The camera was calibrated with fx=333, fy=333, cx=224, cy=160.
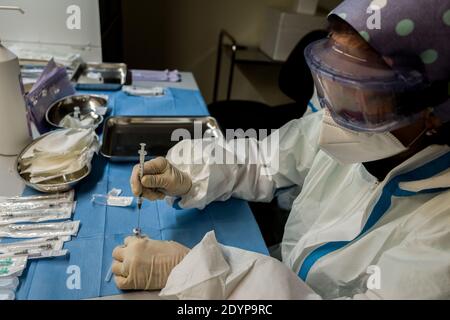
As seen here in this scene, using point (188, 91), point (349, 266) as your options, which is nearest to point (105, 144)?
point (188, 91)

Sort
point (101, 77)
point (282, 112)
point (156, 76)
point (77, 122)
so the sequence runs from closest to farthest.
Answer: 1. point (77, 122)
2. point (101, 77)
3. point (156, 76)
4. point (282, 112)

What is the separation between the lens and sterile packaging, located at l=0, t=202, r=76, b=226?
0.77m

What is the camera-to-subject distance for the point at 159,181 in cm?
83

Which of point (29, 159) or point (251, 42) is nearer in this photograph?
point (29, 159)

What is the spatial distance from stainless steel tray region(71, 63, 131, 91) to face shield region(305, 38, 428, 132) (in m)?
1.15

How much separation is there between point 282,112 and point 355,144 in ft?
4.85

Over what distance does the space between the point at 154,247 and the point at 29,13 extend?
158 cm

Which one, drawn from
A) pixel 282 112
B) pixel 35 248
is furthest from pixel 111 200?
pixel 282 112

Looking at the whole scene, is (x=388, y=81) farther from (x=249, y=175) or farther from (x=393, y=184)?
(x=249, y=175)

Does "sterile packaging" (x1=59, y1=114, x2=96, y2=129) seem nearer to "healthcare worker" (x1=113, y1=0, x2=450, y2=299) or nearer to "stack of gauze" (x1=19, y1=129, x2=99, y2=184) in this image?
"stack of gauze" (x1=19, y1=129, x2=99, y2=184)

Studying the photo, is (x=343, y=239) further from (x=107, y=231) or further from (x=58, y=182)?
(x=58, y=182)

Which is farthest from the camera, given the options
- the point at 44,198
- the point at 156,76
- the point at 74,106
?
the point at 156,76

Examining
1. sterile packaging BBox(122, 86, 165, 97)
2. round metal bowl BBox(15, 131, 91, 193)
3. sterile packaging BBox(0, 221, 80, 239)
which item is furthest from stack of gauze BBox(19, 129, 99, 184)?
sterile packaging BBox(122, 86, 165, 97)
